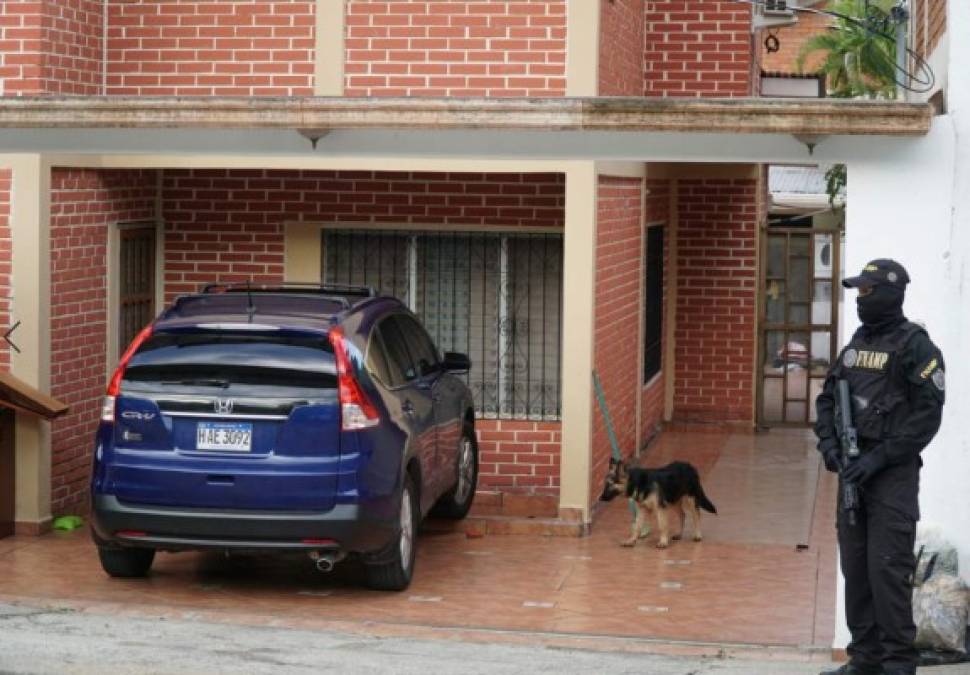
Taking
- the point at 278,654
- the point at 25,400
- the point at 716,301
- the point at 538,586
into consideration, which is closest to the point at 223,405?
the point at 278,654

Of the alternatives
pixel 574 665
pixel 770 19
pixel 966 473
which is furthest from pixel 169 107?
pixel 770 19

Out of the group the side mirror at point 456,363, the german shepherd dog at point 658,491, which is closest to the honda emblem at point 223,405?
the side mirror at point 456,363

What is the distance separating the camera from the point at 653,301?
757 inches

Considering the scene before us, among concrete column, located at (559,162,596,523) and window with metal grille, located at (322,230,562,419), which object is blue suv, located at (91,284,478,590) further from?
window with metal grille, located at (322,230,562,419)

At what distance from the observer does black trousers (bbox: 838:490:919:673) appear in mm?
8859

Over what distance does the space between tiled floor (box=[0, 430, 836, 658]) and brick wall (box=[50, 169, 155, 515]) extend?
2.47 feet

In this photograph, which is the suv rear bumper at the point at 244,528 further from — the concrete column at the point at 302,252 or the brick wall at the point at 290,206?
the concrete column at the point at 302,252

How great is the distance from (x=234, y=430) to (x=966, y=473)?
405 centimetres

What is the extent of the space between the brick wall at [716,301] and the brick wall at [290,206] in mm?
Result: 5600

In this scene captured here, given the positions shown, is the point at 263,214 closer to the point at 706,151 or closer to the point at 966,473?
the point at 706,151

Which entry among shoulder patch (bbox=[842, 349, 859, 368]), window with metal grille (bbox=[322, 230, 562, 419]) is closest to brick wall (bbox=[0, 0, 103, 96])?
window with metal grille (bbox=[322, 230, 562, 419])

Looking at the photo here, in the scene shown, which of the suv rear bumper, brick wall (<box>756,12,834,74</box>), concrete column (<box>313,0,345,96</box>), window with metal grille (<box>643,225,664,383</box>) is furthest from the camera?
brick wall (<box>756,12,834,74</box>)

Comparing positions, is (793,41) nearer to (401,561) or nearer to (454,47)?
(454,47)

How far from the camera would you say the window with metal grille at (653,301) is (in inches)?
733
